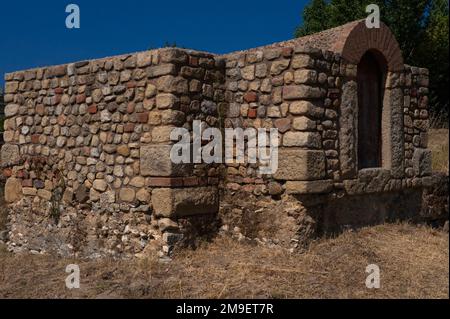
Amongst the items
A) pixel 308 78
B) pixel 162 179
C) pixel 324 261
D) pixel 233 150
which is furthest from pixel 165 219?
pixel 308 78

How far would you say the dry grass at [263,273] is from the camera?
5.03 m

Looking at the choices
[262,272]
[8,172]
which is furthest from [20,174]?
[262,272]

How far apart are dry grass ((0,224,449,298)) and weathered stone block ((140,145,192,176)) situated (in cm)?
95

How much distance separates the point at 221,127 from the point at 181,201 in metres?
1.12

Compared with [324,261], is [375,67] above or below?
above

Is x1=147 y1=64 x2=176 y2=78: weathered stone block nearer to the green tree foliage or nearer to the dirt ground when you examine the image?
the dirt ground

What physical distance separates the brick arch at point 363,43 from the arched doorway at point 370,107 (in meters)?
0.13

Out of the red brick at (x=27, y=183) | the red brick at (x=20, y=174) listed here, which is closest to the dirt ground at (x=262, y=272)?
the red brick at (x=27, y=183)

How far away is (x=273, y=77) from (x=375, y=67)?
1.87 meters

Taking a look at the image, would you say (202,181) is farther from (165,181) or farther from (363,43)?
(363,43)

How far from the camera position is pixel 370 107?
7.14m
